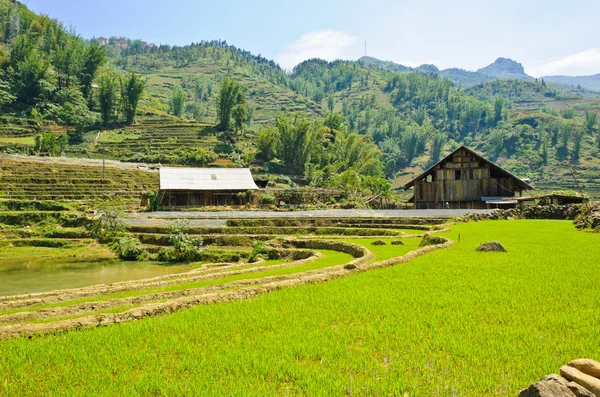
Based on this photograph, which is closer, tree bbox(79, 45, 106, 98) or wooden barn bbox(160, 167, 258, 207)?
wooden barn bbox(160, 167, 258, 207)

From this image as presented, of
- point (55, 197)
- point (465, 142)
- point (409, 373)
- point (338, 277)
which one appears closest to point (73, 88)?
point (55, 197)

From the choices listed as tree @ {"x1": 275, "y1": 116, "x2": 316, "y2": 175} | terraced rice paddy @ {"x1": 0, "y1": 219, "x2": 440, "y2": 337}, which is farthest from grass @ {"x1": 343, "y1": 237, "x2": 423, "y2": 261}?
tree @ {"x1": 275, "y1": 116, "x2": 316, "y2": 175}

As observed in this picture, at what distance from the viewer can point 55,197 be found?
39750 mm

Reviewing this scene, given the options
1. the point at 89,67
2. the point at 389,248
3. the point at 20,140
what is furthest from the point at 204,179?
the point at 89,67

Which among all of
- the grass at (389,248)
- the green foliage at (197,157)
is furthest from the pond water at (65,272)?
the green foliage at (197,157)

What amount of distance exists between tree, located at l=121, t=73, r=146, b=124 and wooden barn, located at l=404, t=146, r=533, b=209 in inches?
2597

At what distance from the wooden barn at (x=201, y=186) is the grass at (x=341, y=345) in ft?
116

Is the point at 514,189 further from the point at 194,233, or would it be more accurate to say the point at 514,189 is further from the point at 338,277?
the point at 338,277

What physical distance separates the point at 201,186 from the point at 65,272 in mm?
24553

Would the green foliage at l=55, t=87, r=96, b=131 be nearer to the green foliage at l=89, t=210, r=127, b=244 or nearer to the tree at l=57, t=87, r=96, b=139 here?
the tree at l=57, t=87, r=96, b=139

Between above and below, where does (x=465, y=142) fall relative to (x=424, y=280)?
above

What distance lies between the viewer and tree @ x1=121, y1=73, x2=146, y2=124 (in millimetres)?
84875

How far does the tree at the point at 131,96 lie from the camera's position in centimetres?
8488

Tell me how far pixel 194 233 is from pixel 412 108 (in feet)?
569
